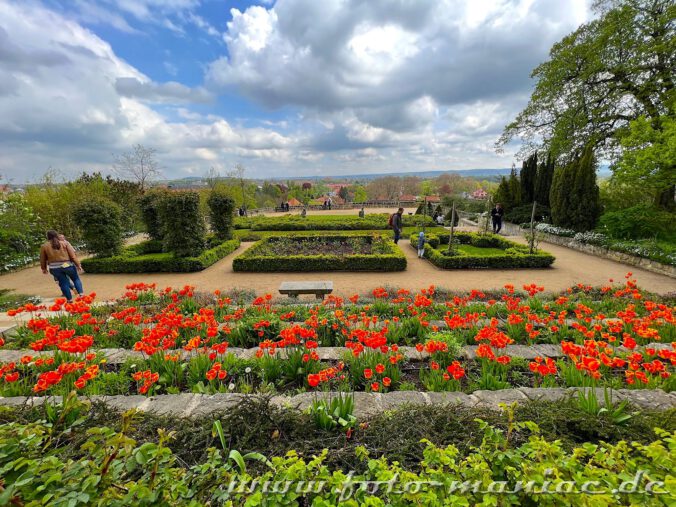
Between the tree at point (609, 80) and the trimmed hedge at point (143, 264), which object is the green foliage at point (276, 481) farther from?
the tree at point (609, 80)

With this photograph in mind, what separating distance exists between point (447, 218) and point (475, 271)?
41.8ft

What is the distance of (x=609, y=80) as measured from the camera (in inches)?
589

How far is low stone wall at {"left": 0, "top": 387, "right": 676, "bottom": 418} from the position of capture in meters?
2.32

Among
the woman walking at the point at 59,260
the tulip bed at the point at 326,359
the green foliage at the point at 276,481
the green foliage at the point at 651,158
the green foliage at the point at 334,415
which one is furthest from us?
the green foliage at the point at 651,158

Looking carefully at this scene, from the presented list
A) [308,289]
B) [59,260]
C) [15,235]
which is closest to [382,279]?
[308,289]

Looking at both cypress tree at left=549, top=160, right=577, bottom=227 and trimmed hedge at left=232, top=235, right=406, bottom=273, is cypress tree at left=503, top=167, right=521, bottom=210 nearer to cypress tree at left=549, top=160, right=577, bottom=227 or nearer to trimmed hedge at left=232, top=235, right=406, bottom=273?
cypress tree at left=549, top=160, right=577, bottom=227

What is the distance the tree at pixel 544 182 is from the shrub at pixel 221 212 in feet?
59.3

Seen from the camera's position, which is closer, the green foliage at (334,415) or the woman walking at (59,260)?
the green foliage at (334,415)

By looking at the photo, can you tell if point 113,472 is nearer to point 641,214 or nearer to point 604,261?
point 604,261

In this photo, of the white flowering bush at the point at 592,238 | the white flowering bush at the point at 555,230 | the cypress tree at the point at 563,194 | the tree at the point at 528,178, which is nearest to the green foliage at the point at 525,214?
the tree at the point at 528,178

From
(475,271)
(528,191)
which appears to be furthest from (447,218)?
(475,271)

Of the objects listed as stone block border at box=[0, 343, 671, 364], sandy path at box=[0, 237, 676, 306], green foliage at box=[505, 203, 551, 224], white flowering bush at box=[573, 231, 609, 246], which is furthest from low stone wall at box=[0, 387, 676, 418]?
green foliage at box=[505, 203, 551, 224]

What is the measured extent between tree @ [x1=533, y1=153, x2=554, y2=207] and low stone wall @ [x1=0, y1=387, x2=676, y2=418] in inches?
790

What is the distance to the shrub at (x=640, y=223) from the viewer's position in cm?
1152
